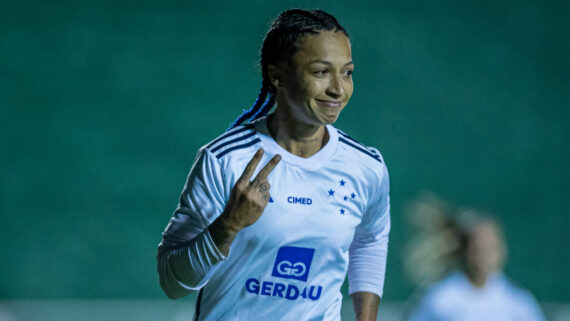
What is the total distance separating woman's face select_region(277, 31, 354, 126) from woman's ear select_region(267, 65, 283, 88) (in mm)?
63

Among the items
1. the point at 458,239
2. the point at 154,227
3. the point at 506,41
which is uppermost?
the point at 506,41

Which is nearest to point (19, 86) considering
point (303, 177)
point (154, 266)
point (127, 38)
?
point (127, 38)

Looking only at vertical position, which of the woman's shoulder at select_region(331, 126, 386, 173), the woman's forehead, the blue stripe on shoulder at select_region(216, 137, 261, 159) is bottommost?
the blue stripe on shoulder at select_region(216, 137, 261, 159)

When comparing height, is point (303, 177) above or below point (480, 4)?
below

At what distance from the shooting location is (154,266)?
7020mm

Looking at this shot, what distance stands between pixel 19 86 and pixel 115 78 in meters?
0.92

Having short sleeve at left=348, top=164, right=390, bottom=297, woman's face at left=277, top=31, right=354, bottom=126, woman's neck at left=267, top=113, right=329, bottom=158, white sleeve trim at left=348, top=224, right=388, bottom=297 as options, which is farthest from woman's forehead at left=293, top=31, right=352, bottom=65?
white sleeve trim at left=348, top=224, right=388, bottom=297

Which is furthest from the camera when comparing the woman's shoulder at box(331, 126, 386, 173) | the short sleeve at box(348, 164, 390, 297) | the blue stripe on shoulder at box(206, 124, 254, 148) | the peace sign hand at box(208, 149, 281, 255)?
the short sleeve at box(348, 164, 390, 297)

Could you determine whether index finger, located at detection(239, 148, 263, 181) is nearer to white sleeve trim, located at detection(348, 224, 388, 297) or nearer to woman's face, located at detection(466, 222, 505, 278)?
white sleeve trim, located at detection(348, 224, 388, 297)

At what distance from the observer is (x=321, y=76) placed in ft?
7.43

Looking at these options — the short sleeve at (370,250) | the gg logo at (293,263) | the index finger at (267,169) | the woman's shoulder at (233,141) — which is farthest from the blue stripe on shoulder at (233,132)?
the short sleeve at (370,250)

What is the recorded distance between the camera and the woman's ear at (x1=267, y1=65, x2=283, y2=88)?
236 cm

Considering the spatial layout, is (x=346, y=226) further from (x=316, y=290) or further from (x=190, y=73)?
(x=190, y=73)

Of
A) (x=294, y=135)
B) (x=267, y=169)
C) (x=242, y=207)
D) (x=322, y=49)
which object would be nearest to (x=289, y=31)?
(x=322, y=49)
